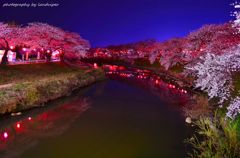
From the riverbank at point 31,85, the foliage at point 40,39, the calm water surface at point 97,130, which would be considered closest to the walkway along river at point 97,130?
the calm water surface at point 97,130

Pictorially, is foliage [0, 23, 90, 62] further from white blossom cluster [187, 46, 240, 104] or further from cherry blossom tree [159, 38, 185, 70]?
white blossom cluster [187, 46, 240, 104]

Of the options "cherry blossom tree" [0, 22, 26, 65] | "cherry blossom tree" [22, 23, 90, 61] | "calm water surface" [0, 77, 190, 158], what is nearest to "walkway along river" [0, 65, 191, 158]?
"calm water surface" [0, 77, 190, 158]

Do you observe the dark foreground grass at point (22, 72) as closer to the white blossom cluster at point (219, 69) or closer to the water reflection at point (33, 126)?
the water reflection at point (33, 126)

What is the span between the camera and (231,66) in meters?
9.38

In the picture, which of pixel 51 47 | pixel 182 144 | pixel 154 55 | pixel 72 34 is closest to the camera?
pixel 182 144

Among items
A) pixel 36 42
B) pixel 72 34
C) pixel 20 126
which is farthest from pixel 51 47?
pixel 20 126

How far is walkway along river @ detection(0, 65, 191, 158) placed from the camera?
53.6ft

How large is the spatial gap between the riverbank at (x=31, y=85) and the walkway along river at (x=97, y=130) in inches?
32.6

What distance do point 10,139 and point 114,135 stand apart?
20.5ft

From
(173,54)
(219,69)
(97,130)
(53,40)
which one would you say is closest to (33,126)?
(97,130)

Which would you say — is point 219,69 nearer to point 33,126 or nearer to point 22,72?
point 33,126

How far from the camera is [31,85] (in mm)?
26469

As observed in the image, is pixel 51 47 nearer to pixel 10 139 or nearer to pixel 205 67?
pixel 10 139

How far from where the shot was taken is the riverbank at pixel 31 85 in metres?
22.8
